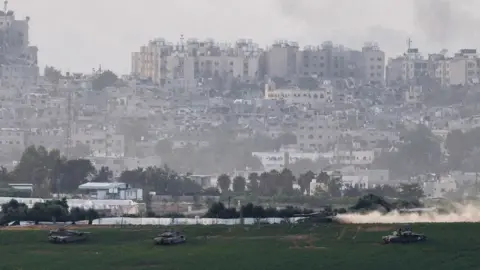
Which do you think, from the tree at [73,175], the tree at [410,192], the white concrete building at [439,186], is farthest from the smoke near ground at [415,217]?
the white concrete building at [439,186]

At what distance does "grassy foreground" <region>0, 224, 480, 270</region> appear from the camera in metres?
59.9

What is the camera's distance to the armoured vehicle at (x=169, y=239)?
211ft

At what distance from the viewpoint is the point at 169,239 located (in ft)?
211

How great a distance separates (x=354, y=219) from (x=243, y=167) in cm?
9243

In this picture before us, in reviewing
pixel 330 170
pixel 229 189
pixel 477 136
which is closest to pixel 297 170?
pixel 330 170

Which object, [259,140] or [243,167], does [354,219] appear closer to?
[243,167]

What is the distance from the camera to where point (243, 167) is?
162125 mm

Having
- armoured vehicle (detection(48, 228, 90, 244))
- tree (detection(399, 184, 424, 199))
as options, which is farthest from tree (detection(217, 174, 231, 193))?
armoured vehicle (detection(48, 228, 90, 244))

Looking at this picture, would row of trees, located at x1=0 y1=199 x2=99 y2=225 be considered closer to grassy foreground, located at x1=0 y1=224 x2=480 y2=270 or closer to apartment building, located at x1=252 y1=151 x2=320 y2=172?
grassy foreground, located at x1=0 y1=224 x2=480 y2=270

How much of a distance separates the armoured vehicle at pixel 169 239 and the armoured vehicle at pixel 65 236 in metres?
2.35

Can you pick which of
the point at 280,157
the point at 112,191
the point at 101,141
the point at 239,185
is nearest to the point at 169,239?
the point at 112,191

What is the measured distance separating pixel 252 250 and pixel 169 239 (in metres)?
2.77

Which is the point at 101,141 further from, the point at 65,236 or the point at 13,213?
the point at 65,236

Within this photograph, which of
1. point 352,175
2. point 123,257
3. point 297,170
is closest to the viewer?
point 123,257
